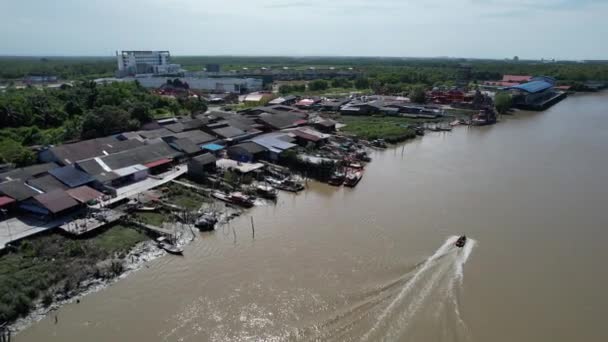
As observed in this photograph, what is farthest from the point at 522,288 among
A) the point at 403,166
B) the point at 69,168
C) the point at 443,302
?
the point at 69,168

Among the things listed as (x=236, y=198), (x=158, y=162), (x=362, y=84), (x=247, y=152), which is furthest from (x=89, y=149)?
(x=362, y=84)

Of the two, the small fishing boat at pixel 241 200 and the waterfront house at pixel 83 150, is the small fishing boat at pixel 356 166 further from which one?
the waterfront house at pixel 83 150

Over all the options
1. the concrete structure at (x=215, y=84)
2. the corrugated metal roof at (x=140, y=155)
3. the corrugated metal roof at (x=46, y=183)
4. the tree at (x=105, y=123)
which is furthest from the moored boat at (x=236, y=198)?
the concrete structure at (x=215, y=84)

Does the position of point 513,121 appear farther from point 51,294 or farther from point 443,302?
point 51,294

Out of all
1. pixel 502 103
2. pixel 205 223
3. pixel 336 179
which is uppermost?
pixel 502 103

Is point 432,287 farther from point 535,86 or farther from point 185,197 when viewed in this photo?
point 535,86

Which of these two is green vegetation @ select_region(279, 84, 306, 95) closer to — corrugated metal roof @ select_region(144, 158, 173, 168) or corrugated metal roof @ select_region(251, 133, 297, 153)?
corrugated metal roof @ select_region(251, 133, 297, 153)

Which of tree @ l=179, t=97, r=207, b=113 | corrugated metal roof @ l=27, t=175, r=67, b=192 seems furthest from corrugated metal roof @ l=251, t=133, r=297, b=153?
tree @ l=179, t=97, r=207, b=113
